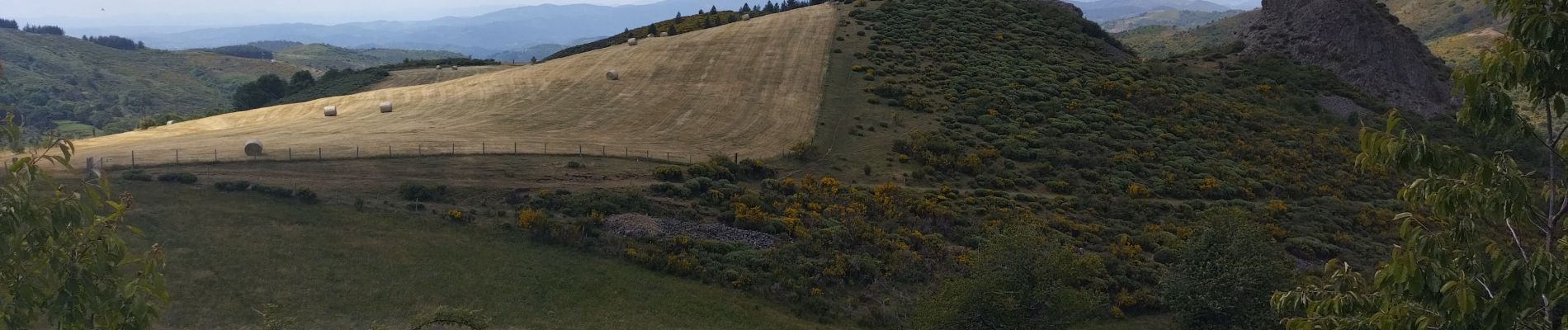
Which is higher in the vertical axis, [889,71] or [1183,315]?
[889,71]

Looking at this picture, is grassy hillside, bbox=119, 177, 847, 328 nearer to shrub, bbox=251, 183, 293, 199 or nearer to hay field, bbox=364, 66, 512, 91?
shrub, bbox=251, 183, 293, 199

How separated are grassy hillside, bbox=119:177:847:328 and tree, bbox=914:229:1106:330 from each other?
5422mm

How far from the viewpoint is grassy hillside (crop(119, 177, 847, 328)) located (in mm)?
20266

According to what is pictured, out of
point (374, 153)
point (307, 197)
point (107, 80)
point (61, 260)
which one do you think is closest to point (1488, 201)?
point (61, 260)

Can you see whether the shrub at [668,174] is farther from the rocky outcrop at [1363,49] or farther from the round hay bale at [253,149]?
the rocky outcrop at [1363,49]

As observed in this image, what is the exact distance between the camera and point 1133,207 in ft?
124

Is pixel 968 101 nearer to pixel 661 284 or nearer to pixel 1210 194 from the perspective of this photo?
pixel 1210 194

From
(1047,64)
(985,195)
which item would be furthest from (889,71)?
(985,195)

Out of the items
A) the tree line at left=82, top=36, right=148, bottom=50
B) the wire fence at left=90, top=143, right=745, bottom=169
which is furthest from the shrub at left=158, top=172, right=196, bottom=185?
the tree line at left=82, top=36, right=148, bottom=50

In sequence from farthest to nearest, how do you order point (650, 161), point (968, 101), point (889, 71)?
point (889, 71)
point (968, 101)
point (650, 161)

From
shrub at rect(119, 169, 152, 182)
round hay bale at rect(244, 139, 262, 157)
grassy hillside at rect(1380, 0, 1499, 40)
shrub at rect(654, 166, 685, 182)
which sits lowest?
shrub at rect(654, 166, 685, 182)

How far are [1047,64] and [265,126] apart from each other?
49802 millimetres

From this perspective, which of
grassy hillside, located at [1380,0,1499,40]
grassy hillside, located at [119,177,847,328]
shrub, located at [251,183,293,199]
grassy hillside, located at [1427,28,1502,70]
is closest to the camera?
grassy hillside, located at [119,177,847,328]

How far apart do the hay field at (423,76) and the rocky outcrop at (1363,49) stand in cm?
6724
